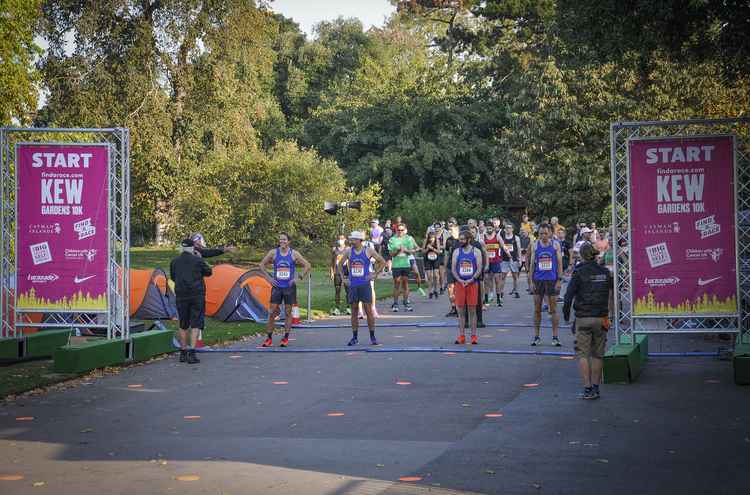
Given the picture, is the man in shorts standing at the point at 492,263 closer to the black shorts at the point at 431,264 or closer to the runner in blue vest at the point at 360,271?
the black shorts at the point at 431,264

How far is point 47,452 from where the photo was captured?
30.9ft

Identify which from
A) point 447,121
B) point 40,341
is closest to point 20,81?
point 40,341

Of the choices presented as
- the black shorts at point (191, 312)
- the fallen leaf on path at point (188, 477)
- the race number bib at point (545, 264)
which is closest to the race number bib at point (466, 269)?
the race number bib at point (545, 264)

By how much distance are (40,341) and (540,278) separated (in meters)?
8.35

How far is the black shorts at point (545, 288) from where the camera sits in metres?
18.0

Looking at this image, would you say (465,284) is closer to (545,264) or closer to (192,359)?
(545,264)

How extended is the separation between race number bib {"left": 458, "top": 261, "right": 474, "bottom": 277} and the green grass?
4742mm

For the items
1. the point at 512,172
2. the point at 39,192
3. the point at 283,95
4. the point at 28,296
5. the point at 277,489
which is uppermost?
the point at 283,95

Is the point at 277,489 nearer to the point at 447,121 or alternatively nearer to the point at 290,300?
the point at 290,300

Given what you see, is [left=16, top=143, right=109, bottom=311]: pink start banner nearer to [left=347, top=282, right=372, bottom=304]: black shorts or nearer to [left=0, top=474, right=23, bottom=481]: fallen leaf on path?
[left=347, top=282, right=372, bottom=304]: black shorts

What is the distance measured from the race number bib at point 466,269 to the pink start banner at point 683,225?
134 inches

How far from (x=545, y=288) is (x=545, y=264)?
411mm

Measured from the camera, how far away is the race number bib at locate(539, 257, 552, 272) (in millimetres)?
18031

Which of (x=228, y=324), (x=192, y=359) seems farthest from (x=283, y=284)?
(x=228, y=324)
